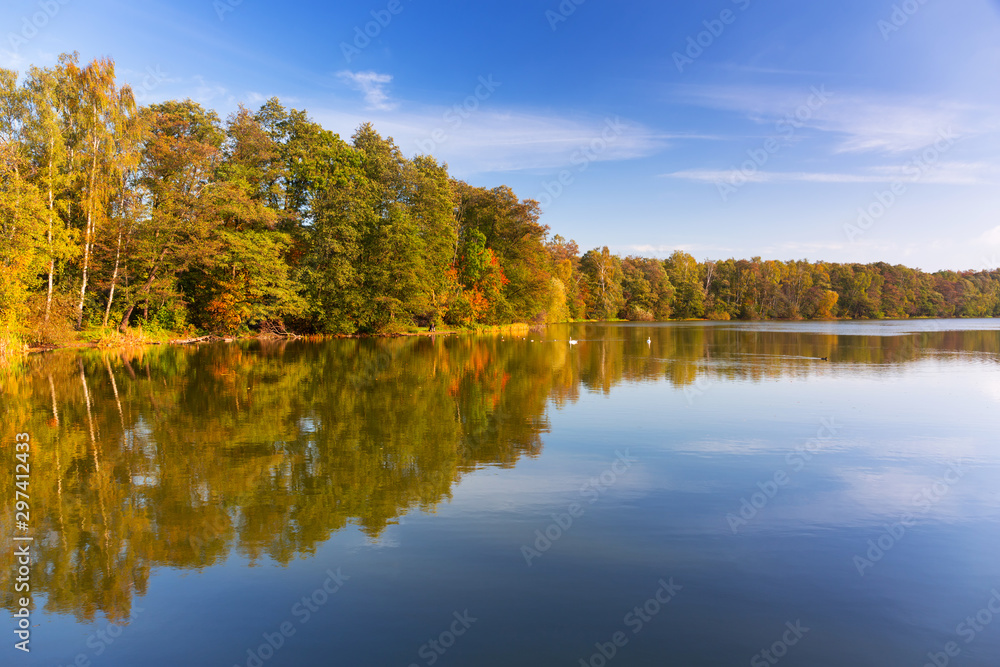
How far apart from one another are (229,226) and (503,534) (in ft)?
127

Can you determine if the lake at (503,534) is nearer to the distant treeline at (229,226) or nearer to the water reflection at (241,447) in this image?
the water reflection at (241,447)

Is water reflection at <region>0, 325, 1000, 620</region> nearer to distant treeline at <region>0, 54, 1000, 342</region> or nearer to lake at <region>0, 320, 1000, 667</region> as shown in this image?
lake at <region>0, 320, 1000, 667</region>

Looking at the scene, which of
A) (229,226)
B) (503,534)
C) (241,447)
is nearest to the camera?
(503,534)

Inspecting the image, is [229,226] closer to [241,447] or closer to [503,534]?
[241,447]

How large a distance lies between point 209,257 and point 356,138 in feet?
60.5

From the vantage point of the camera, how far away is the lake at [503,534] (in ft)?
15.0

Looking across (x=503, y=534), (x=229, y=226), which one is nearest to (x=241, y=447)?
(x=503, y=534)

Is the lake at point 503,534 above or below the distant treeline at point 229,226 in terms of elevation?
below

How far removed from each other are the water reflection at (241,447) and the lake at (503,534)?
0.06m

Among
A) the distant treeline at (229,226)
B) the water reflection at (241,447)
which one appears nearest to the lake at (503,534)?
the water reflection at (241,447)

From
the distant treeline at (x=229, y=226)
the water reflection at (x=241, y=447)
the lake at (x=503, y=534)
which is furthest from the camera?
the distant treeline at (x=229, y=226)

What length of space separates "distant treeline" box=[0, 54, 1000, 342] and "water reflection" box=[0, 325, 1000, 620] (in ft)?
33.1

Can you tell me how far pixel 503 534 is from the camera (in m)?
6.60

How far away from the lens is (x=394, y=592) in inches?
207
